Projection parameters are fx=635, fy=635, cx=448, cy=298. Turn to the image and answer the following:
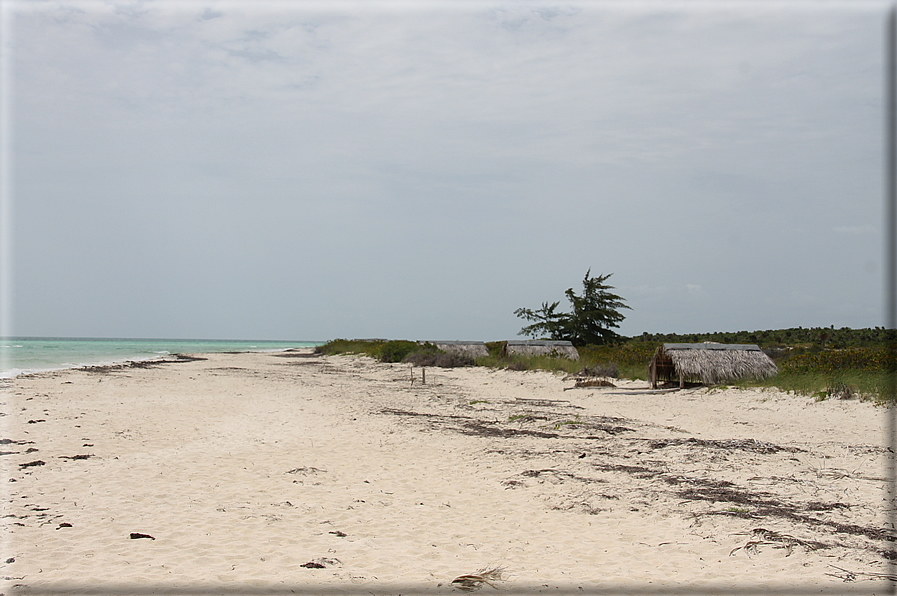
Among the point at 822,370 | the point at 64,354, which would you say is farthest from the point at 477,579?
the point at 64,354

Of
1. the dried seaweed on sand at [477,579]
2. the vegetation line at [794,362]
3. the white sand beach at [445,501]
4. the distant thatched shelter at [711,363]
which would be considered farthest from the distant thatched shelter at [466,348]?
the dried seaweed on sand at [477,579]

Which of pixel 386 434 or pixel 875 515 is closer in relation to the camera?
pixel 875 515

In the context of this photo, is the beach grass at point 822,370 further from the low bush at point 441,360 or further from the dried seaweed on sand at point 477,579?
the dried seaweed on sand at point 477,579

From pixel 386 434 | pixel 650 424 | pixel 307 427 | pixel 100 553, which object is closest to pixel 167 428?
pixel 307 427

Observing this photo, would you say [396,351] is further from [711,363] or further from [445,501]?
[445,501]

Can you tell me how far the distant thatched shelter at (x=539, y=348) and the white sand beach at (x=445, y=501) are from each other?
16205 millimetres

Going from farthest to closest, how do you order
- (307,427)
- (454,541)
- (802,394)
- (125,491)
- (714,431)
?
(802,394) < (307,427) < (714,431) < (125,491) < (454,541)

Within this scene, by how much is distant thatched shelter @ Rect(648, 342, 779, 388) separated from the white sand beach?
3911 mm

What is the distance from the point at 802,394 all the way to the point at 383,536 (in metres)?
13.3

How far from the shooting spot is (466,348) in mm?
39750

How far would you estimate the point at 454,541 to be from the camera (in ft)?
20.5

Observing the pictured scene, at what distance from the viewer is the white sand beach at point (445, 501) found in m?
5.29

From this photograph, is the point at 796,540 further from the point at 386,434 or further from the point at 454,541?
the point at 386,434

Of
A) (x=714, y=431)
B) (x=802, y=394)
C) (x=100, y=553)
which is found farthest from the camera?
(x=802, y=394)
